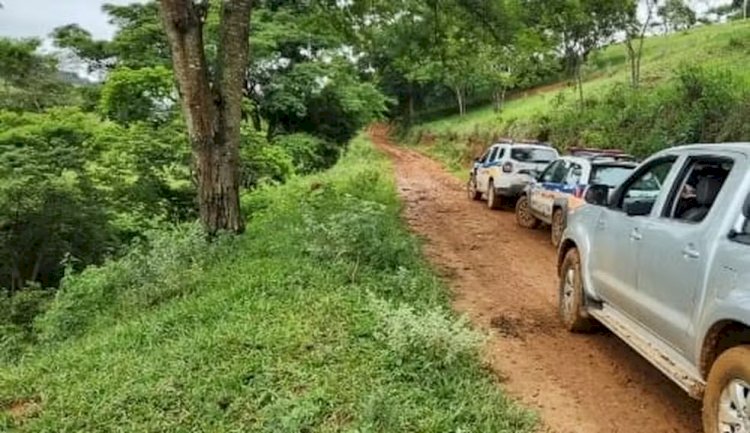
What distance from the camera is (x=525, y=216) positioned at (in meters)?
13.9

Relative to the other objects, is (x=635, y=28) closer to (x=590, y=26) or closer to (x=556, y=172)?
(x=590, y=26)

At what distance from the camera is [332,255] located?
29.2 feet

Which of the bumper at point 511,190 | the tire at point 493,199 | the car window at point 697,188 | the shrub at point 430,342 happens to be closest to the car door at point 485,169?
the tire at point 493,199

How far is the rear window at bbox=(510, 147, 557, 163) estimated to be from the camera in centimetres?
1585

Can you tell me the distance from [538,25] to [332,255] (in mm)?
9635

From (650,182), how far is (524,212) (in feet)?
24.5

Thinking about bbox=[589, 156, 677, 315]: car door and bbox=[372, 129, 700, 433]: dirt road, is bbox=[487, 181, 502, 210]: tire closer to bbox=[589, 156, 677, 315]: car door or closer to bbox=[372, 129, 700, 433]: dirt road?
bbox=[372, 129, 700, 433]: dirt road

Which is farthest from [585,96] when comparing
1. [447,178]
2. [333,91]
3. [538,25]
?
[538,25]

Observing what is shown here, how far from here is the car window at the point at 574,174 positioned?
11.0 metres

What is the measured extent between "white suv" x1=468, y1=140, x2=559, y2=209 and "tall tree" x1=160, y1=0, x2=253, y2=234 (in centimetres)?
731

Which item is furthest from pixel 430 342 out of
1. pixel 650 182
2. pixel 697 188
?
pixel 650 182

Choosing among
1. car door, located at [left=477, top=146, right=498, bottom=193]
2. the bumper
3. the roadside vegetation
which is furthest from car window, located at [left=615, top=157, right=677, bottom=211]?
car door, located at [left=477, top=146, right=498, bottom=193]

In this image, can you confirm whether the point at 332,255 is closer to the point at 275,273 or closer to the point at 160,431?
the point at 275,273

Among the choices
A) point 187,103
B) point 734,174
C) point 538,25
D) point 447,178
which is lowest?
point 447,178
